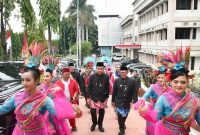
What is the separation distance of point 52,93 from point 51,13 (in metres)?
17.4

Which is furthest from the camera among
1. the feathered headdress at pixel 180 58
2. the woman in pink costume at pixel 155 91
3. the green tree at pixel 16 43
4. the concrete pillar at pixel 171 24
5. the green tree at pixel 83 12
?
the green tree at pixel 83 12

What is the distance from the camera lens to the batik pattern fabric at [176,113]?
3.95 m

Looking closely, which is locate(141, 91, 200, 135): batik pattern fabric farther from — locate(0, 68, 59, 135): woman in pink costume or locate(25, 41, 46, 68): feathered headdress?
locate(25, 41, 46, 68): feathered headdress

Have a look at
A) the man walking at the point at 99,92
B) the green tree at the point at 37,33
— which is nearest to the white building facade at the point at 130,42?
the green tree at the point at 37,33

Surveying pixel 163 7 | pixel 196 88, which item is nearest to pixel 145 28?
pixel 163 7

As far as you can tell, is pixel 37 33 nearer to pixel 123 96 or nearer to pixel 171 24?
pixel 171 24

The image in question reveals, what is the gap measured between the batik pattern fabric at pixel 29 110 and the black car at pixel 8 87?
93 centimetres

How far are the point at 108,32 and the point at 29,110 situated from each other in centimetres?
6619

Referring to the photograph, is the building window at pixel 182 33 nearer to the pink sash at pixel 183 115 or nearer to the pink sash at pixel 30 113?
the pink sash at pixel 183 115

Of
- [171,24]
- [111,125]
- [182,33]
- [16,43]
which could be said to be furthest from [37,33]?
[16,43]

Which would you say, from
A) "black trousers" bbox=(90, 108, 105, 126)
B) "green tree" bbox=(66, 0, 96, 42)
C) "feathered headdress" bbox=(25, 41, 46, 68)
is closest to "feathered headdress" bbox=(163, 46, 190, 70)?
"feathered headdress" bbox=(25, 41, 46, 68)

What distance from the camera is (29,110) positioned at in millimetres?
3934

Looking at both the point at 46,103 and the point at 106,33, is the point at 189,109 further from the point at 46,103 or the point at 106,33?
the point at 106,33

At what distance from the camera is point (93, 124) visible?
25.5 ft
